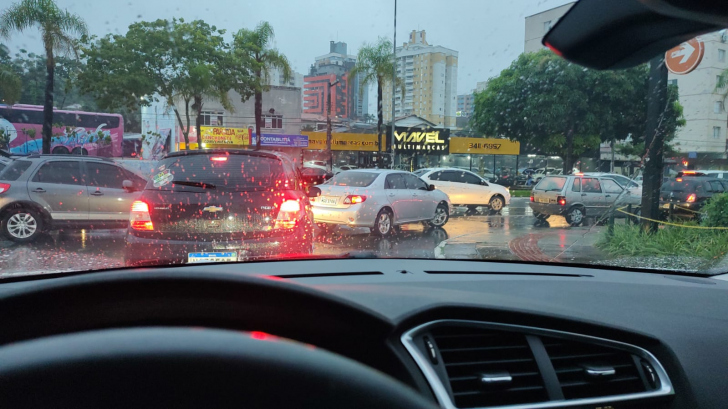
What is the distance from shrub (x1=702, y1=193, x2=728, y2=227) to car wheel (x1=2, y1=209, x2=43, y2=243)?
690 centimetres

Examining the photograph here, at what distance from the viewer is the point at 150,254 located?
4.30 m

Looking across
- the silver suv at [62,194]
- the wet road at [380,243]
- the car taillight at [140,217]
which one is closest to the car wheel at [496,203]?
the wet road at [380,243]

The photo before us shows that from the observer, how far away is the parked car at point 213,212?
4277mm

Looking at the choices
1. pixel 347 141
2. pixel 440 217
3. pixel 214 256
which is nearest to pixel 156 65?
pixel 214 256

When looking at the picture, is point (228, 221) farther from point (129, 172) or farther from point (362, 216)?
point (362, 216)

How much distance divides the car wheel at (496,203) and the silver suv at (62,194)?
6.61m

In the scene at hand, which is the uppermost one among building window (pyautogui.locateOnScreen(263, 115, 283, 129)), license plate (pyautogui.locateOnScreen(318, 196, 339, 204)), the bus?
building window (pyautogui.locateOnScreen(263, 115, 283, 129))

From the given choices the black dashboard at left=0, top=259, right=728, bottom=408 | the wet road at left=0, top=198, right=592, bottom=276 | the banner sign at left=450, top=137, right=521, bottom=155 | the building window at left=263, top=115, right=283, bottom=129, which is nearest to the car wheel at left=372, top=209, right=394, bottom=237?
the wet road at left=0, top=198, right=592, bottom=276

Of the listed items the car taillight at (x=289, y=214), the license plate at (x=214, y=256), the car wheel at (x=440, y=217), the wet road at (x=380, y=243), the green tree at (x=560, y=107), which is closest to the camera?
the green tree at (x=560, y=107)

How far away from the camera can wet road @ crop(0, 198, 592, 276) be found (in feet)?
14.8

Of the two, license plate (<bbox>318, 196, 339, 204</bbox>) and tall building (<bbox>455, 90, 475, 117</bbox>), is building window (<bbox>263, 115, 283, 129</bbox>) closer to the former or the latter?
license plate (<bbox>318, 196, 339, 204</bbox>)

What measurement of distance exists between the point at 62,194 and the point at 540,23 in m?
5.56

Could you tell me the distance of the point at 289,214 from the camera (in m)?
4.80

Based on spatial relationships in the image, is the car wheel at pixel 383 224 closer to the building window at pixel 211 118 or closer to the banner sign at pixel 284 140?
the banner sign at pixel 284 140
